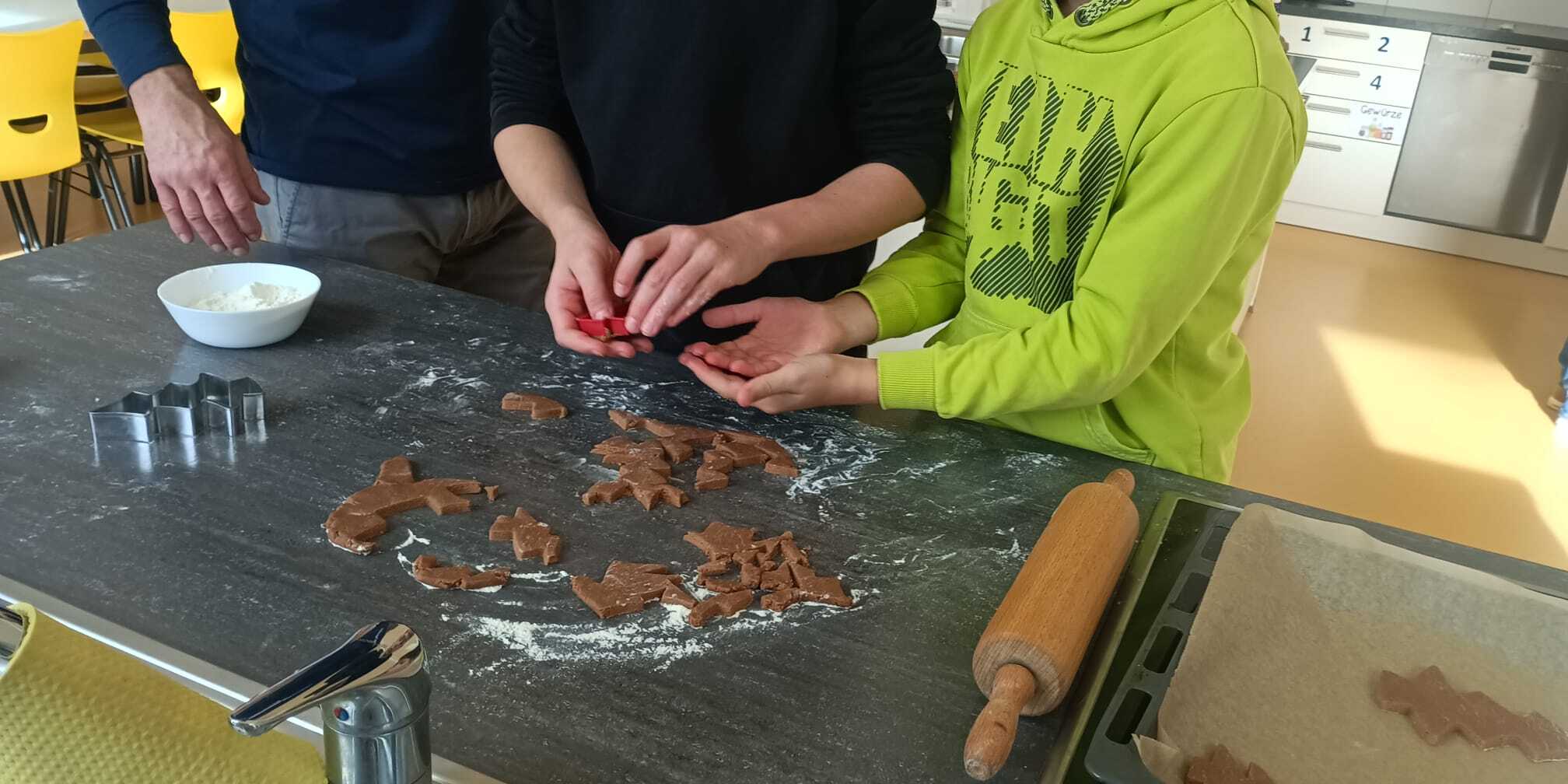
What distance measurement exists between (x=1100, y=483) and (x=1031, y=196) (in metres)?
0.35

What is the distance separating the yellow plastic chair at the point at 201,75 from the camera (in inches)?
129

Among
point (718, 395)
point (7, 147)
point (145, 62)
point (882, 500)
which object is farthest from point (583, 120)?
point (7, 147)

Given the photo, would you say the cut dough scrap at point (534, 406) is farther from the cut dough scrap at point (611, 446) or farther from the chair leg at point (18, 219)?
the chair leg at point (18, 219)

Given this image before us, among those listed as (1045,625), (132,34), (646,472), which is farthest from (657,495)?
(132,34)

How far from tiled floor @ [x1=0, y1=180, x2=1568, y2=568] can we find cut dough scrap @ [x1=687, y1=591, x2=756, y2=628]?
2302mm

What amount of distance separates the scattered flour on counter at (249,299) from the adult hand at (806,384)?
0.49 m

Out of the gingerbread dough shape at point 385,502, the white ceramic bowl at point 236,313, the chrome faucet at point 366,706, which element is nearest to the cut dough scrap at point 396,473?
the gingerbread dough shape at point 385,502

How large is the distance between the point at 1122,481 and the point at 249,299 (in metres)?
0.93

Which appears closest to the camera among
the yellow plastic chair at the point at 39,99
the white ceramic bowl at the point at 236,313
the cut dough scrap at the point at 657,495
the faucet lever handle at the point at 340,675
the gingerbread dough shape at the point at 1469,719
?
the faucet lever handle at the point at 340,675

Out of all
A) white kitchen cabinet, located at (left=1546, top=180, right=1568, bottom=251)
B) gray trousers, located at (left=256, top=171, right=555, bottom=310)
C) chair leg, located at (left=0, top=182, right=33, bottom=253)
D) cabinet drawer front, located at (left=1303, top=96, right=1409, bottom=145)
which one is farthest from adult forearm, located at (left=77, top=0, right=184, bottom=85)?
white kitchen cabinet, located at (left=1546, top=180, right=1568, bottom=251)

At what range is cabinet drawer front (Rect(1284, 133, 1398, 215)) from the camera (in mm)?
4996

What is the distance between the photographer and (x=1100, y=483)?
936mm

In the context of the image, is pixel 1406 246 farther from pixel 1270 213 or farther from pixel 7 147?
pixel 7 147

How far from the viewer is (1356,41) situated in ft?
15.9
